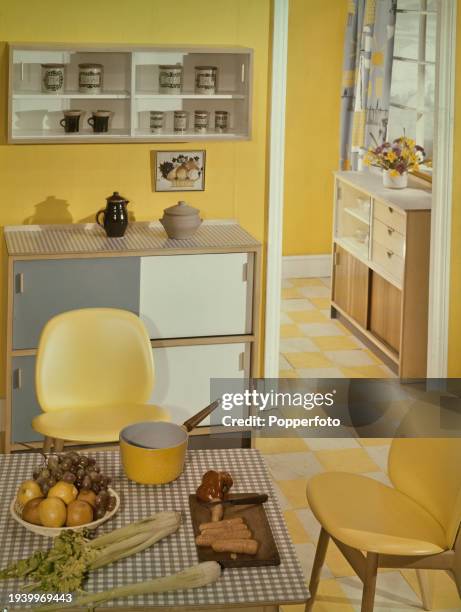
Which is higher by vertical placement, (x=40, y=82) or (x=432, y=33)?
(x=432, y=33)

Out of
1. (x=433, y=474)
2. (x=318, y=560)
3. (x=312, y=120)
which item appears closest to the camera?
(x=433, y=474)

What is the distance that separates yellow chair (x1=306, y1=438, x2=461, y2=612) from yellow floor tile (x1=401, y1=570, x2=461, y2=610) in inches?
18.1

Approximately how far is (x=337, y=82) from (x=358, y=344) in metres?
2.07

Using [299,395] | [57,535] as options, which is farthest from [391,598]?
[299,395]

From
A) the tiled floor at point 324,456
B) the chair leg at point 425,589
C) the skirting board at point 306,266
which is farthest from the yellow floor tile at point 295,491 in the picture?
the skirting board at point 306,266

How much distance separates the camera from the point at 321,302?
684 centimetres

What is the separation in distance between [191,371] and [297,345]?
5.84ft

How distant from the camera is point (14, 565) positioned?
6.73 ft

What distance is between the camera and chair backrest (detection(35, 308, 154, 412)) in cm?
350

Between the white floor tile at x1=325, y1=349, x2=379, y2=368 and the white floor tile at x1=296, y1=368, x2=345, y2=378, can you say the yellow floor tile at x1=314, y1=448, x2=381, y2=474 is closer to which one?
the white floor tile at x1=296, y1=368, x2=345, y2=378

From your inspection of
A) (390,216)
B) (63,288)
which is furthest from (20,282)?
(390,216)

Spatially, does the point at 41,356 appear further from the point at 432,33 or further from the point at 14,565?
the point at 432,33

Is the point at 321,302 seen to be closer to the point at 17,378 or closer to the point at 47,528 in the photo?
the point at 17,378

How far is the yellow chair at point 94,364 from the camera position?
3.47 m
